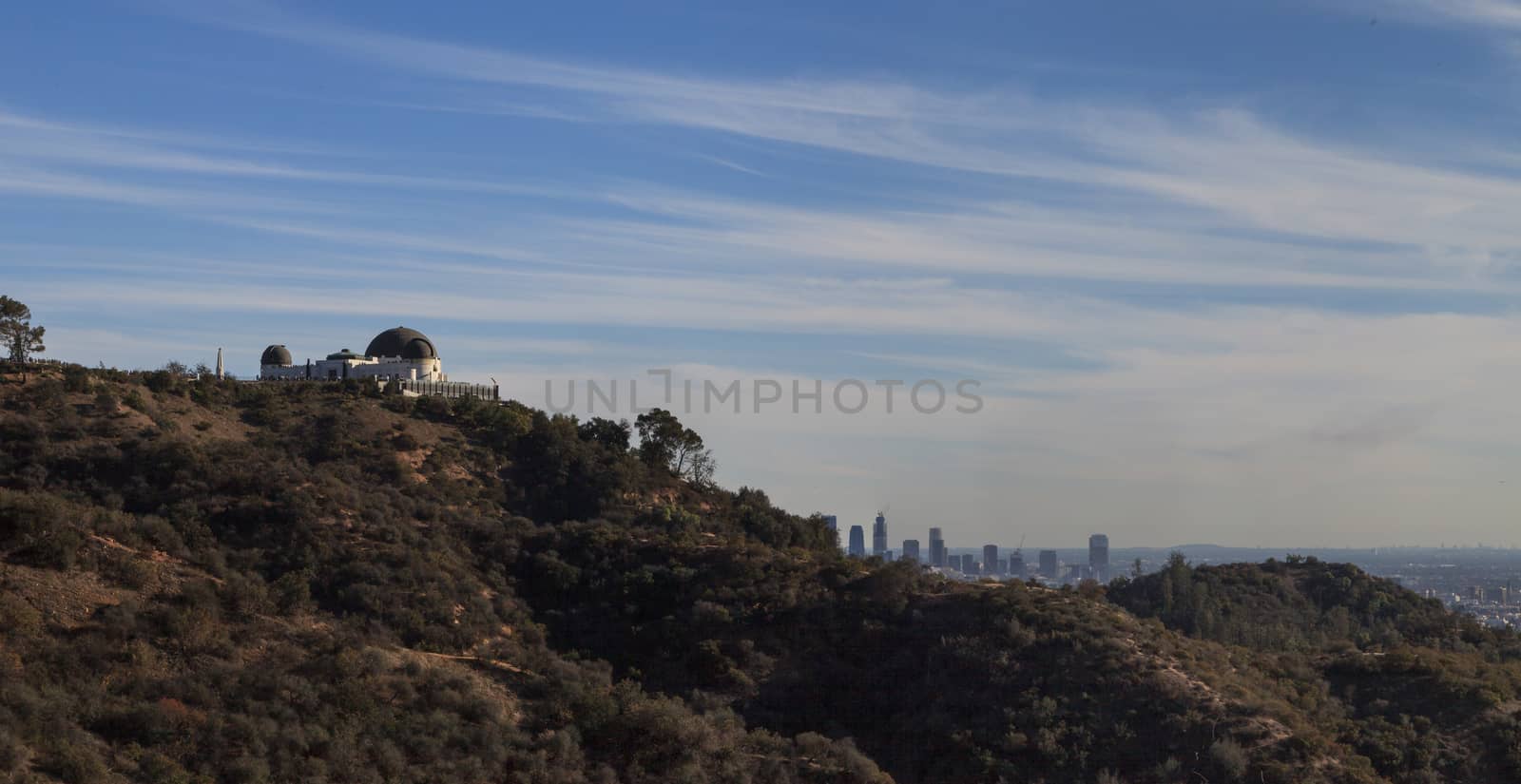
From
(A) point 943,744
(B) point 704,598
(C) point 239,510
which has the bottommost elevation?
(A) point 943,744

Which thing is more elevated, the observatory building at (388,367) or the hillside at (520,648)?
the observatory building at (388,367)

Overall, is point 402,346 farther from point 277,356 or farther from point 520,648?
point 520,648

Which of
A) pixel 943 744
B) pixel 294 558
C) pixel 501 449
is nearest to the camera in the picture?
pixel 943 744

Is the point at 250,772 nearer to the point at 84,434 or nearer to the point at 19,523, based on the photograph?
the point at 19,523

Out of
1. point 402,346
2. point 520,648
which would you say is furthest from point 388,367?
point 520,648

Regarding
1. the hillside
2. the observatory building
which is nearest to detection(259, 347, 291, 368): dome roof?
the observatory building

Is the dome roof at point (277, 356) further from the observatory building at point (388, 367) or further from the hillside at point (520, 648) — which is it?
the hillside at point (520, 648)

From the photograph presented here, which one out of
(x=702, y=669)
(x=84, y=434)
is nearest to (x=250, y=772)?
(x=702, y=669)

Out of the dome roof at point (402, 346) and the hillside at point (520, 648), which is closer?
the hillside at point (520, 648)

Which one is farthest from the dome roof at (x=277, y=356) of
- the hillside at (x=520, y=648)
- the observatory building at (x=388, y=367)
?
the hillside at (x=520, y=648)
